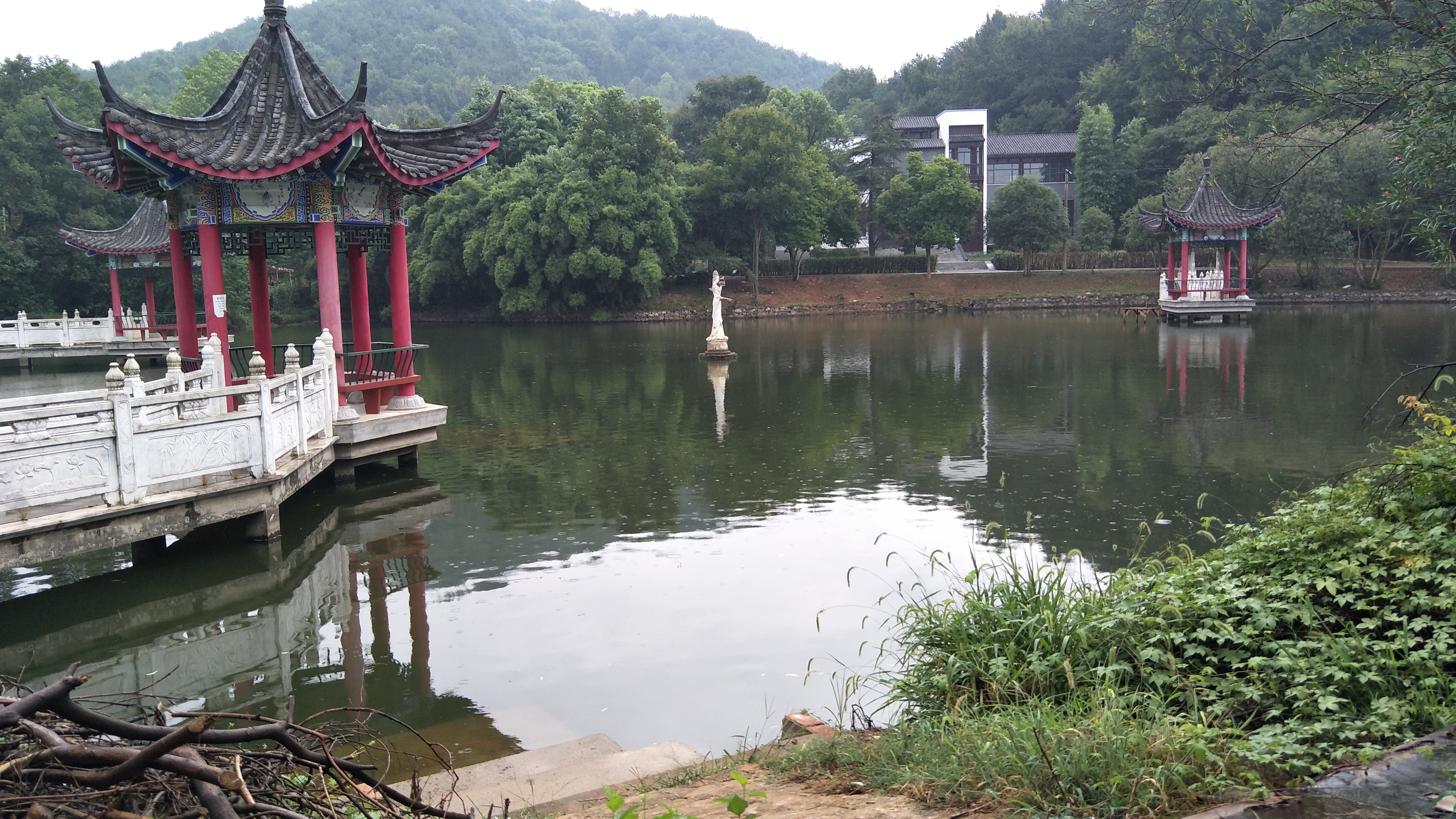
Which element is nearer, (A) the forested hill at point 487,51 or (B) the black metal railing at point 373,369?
(B) the black metal railing at point 373,369

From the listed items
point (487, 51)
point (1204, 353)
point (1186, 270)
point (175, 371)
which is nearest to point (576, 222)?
point (1186, 270)

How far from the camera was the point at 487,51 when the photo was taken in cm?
11188

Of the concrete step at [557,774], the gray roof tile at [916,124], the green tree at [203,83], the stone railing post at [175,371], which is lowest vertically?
the concrete step at [557,774]

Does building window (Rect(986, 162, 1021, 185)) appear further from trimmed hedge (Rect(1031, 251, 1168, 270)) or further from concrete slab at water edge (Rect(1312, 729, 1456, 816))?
concrete slab at water edge (Rect(1312, 729, 1456, 816))

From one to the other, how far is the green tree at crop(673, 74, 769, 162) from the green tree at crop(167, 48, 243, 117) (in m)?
21.2

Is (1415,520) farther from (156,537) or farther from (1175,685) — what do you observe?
(156,537)

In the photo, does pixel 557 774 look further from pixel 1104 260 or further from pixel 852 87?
pixel 852 87

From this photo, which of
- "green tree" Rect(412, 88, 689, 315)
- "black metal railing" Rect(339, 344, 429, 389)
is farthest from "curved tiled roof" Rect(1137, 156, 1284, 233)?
"black metal railing" Rect(339, 344, 429, 389)

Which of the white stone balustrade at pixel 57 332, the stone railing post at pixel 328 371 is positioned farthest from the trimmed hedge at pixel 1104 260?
the stone railing post at pixel 328 371

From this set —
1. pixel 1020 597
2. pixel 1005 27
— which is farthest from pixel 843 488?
pixel 1005 27

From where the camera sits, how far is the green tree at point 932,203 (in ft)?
156

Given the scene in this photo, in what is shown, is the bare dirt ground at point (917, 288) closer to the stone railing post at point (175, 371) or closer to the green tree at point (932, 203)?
the green tree at point (932, 203)

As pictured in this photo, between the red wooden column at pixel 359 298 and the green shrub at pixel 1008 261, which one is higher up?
the green shrub at pixel 1008 261

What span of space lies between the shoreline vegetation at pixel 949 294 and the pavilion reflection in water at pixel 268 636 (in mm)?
34004
